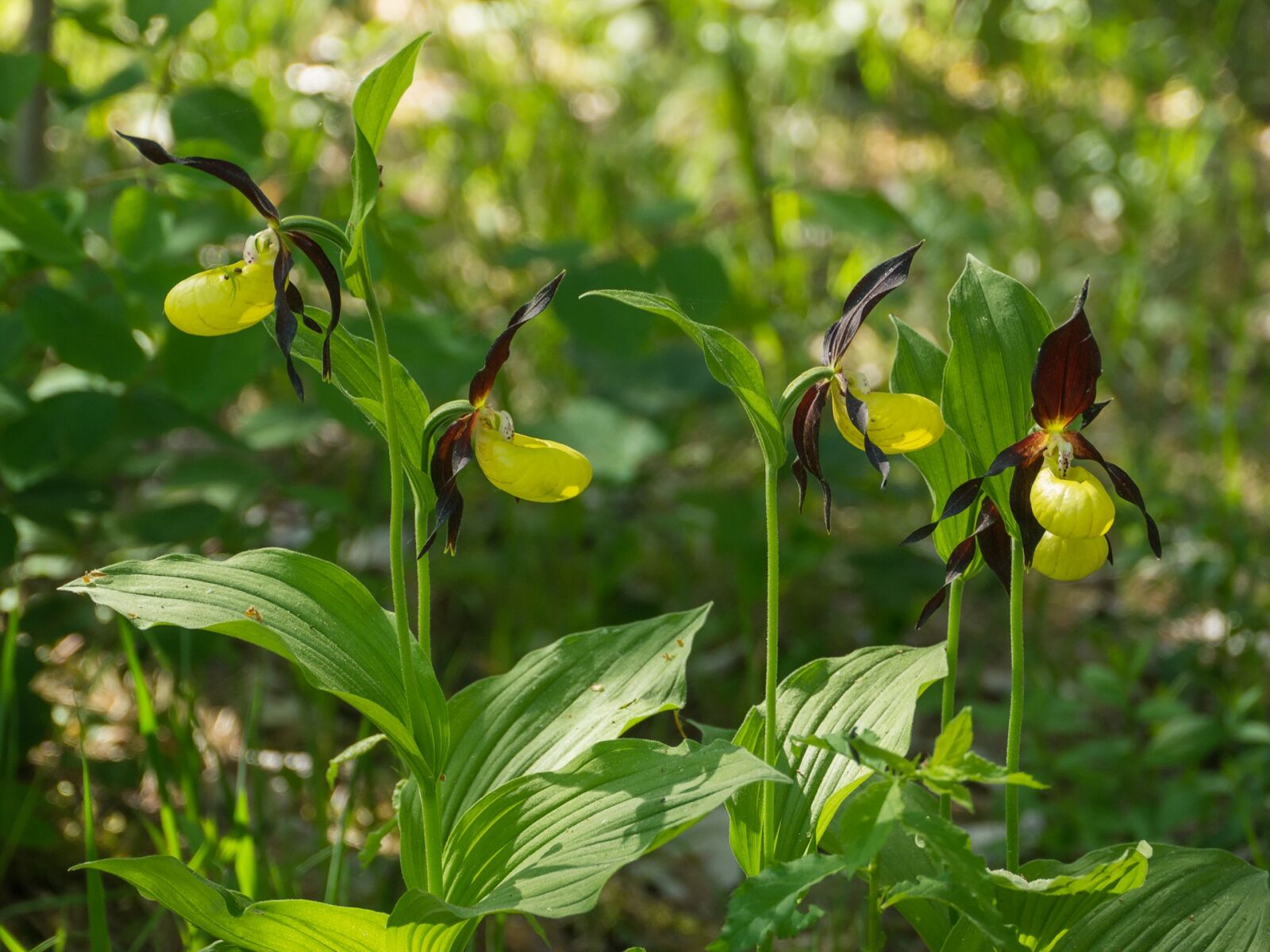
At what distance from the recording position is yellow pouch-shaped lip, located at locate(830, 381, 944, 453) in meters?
0.90

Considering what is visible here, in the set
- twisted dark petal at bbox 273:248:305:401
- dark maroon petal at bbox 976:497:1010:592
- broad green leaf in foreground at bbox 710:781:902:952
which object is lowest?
broad green leaf in foreground at bbox 710:781:902:952

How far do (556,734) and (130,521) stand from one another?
0.87 metres

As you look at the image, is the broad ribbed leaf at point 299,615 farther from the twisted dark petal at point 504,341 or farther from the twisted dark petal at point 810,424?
the twisted dark petal at point 810,424

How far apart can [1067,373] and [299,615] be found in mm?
725

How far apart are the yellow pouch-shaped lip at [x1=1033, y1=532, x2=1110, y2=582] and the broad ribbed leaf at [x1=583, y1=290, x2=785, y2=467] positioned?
0.83ft

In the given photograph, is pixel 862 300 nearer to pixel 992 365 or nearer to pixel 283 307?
pixel 992 365

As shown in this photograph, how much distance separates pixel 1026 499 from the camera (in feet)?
3.11

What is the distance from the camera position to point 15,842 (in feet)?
4.66

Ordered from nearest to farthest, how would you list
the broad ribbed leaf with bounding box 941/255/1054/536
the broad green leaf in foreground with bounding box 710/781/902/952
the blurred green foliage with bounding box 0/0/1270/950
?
the broad green leaf in foreground with bounding box 710/781/902/952 → the broad ribbed leaf with bounding box 941/255/1054/536 → the blurred green foliage with bounding box 0/0/1270/950

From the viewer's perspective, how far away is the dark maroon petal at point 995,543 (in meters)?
1.01

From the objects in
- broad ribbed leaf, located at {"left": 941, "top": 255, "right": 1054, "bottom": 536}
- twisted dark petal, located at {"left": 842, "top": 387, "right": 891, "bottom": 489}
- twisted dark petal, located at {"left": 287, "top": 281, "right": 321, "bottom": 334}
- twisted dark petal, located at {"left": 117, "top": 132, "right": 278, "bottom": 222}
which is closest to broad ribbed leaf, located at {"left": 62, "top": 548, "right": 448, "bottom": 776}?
twisted dark petal, located at {"left": 287, "top": 281, "right": 321, "bottom": 334}

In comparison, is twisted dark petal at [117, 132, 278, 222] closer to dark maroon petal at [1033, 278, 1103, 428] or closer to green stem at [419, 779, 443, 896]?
green stem at [419, 779, 443, 896]

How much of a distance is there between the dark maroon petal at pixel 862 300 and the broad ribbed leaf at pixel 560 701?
0.30 meters

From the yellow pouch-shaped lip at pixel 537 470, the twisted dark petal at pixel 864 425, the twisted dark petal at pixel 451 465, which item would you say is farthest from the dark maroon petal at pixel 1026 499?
the twisted dark petal at pixel 451 465
